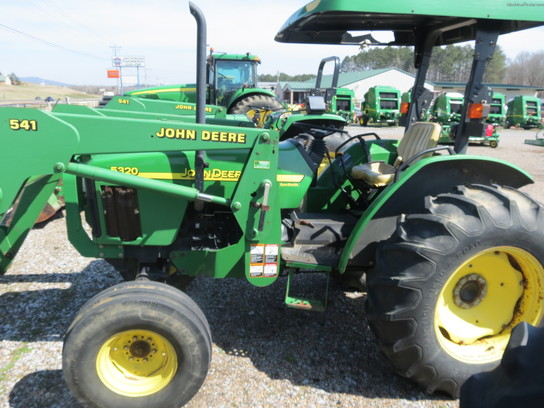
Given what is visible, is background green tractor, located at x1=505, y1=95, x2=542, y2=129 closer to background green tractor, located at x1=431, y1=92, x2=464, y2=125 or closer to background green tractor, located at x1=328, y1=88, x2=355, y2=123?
background green tractor, located at x1=431, y1=92, x2=464, y2=125

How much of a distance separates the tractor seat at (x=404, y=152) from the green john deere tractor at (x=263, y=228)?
Answer: 2 cm

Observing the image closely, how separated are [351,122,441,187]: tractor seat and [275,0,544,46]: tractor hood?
27.0 inches

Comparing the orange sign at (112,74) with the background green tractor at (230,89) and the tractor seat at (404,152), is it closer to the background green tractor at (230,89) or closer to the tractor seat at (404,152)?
the background green tractor at (230,89)

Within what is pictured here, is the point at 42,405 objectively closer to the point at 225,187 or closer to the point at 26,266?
the point at 225,187

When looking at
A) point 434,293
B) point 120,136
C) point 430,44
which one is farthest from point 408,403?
point 430,44

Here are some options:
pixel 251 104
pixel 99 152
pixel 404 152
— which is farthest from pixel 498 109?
pixel 99 152

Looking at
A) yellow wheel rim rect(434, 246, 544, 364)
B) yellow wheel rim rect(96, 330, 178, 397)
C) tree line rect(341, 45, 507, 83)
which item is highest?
tree line rect(341, 45, 507, 83)

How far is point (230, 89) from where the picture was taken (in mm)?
11844

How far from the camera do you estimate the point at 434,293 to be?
228 centimetres

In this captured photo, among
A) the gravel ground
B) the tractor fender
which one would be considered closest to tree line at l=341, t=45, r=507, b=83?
the gravel ground

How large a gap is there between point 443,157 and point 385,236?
0.63 m

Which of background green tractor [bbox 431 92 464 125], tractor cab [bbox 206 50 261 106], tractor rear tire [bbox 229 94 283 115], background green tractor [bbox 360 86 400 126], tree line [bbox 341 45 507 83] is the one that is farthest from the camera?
tree line [bbox 341 45 507 83]

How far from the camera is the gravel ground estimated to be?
8.01 feet

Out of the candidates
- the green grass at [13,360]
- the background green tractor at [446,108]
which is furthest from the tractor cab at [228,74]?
the green grass at [13,360]
